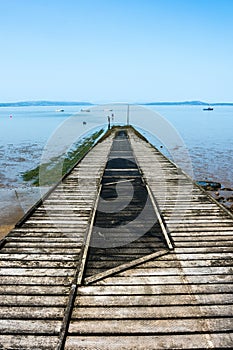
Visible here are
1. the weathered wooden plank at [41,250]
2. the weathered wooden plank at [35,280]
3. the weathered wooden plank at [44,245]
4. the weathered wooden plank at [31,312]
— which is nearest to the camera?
the weathered wooden plank at [31,312]

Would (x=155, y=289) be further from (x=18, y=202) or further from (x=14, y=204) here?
(x=18, y=202)

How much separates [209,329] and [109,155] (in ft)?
50.9

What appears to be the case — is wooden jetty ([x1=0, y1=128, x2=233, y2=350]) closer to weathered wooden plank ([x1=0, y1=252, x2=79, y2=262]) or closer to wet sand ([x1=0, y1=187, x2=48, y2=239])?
weathered wooden plank ([x1=0, y1=252, x2=79, y2=262])

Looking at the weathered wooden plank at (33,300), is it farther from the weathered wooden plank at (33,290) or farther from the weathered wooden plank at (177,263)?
the weathered wooden plank at (177,263)

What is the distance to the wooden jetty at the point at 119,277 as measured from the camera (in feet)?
12.7

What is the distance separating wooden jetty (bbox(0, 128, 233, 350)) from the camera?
3.88 metres

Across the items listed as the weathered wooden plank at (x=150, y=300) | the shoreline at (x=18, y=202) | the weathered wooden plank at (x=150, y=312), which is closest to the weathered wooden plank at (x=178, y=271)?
the weathered wooden plank at (x=150, y=300)

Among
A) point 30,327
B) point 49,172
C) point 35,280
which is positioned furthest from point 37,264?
point 49,172

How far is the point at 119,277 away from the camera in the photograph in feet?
16.8

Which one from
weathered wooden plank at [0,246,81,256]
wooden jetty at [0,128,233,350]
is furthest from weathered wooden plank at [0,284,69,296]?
weathered wooden plank at [0,246,81,256]

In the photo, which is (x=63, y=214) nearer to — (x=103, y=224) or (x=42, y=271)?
(x=103, y=224)

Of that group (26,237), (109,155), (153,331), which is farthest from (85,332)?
(109,155)

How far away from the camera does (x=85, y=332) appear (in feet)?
12.9

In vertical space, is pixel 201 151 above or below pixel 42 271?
below
